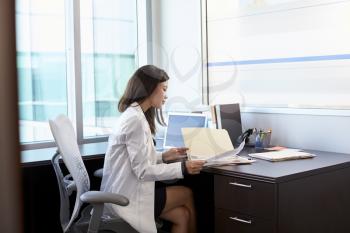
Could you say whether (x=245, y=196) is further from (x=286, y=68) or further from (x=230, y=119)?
(x=286, y=68)

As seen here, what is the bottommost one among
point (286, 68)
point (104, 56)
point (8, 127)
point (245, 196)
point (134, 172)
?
point (245, 196)

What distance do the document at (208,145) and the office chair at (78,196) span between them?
1.87ft

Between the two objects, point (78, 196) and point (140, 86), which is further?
point (140, 86)

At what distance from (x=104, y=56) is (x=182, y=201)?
148cm

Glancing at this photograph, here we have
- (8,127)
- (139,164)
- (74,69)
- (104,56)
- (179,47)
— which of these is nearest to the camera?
(8,127)

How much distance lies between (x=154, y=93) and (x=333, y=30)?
1130 millimetres

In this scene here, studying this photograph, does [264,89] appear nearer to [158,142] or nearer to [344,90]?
[344,90]

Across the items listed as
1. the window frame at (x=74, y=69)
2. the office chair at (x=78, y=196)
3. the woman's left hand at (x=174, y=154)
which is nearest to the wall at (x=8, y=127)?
the office chair at (x=78, y=196)

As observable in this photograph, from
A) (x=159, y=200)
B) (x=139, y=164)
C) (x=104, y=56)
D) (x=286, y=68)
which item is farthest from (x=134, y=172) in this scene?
(x=104, y=56)

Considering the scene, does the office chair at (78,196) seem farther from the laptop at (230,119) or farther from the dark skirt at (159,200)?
the laptop at (230,119)

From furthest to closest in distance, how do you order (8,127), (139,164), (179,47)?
(179,47)
(139,164)
(8,127)

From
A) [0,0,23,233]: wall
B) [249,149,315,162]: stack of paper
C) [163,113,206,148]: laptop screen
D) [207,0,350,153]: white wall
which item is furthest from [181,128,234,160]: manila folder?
[0,0,23,233]: wall

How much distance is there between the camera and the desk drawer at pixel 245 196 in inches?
75.4

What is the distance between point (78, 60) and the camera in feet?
10.2
